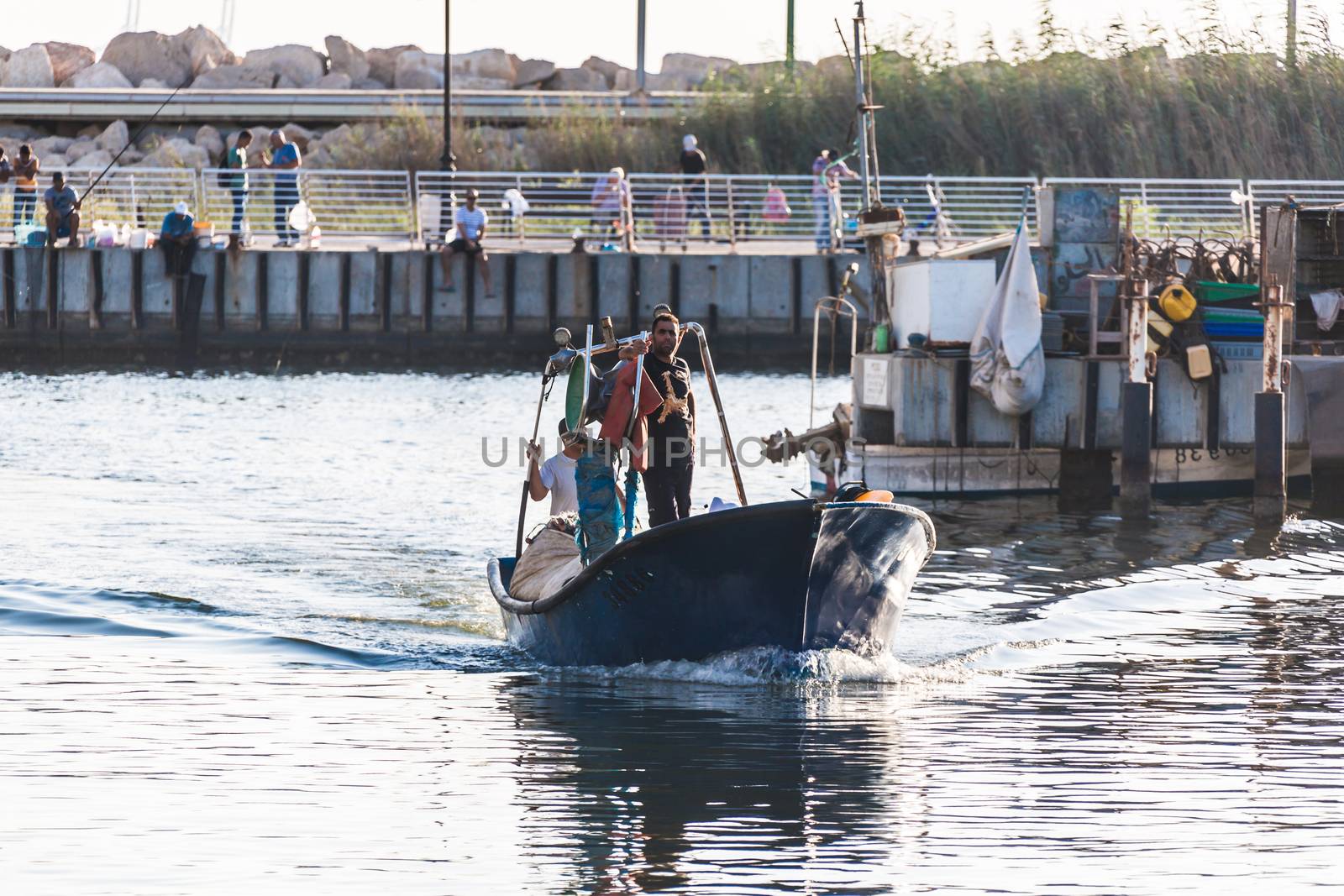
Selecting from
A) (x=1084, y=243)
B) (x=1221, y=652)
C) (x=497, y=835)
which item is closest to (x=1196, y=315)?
(x=1084, y=243)

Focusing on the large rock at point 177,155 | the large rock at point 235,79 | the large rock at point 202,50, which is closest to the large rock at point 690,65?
the large rock at point 235,79

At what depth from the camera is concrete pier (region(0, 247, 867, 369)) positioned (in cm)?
3653

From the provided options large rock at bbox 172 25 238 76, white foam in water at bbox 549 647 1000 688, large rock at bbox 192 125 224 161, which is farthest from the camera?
large rock at bbox 172 25 238 76

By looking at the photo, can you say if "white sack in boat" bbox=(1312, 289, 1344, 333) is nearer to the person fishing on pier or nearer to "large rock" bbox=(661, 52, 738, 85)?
the person fishing on pier

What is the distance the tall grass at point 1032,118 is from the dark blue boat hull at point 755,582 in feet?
108

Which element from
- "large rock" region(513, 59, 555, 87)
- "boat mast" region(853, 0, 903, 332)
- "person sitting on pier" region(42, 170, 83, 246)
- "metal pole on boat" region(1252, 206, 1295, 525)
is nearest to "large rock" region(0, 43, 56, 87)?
"large rock" region(513, 59, 555, 87)

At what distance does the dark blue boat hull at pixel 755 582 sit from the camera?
10461 millimetres

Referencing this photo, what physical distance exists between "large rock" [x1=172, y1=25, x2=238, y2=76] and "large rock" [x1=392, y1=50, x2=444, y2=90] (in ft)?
20.9

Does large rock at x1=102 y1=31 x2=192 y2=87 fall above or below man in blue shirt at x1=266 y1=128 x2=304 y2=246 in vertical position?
above

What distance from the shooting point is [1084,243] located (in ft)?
66.4

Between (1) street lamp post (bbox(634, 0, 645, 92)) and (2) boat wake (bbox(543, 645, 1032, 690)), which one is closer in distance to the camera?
(2) boat wake (bbox(543, 645, 1032, 690))

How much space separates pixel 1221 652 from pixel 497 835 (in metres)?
5.99

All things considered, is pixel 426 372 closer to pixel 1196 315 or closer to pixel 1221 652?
pixel 1196 315

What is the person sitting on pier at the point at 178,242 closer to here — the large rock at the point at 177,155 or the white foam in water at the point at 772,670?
the large rock at the point at 177,155
